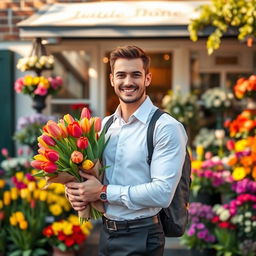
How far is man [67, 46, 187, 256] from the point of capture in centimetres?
227

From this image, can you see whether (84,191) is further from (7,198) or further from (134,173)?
(7,198)

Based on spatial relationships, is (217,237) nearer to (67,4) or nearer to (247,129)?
(247,129)

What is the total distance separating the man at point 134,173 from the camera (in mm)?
2266

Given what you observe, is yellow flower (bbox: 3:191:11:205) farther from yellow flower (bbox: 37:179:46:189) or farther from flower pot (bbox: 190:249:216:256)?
flower pot (bbox: 190:249:216:256)

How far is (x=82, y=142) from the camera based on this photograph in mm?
2268

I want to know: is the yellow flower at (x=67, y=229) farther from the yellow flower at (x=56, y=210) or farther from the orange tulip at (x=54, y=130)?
the orange tulip at (x=54, y=130)

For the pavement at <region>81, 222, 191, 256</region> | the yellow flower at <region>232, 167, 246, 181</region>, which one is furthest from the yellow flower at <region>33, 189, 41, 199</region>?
the yellow flower at <region>232, 167, 246, 181</region>

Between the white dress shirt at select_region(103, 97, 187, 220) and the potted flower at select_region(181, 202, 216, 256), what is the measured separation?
7.30ft


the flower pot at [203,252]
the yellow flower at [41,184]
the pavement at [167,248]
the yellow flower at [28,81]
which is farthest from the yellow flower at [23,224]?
the flower pot at [203,252]

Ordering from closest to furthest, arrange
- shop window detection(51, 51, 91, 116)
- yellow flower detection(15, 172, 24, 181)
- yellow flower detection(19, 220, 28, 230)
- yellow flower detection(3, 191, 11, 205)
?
yellow flower detection(19, 220, 28, 230)
yellow flower detection(3, 191, 11, 205)
yellow flower detection(15, 172, 24, 181)
shop window detection(51, 51, 91, 116)

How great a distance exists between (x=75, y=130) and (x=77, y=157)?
133 millimetres

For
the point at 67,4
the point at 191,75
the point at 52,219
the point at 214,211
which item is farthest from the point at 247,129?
the point at 67,4

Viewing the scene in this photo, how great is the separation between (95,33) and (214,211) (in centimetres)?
214

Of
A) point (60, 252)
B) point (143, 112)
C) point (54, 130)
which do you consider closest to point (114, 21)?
point (60, 252)
